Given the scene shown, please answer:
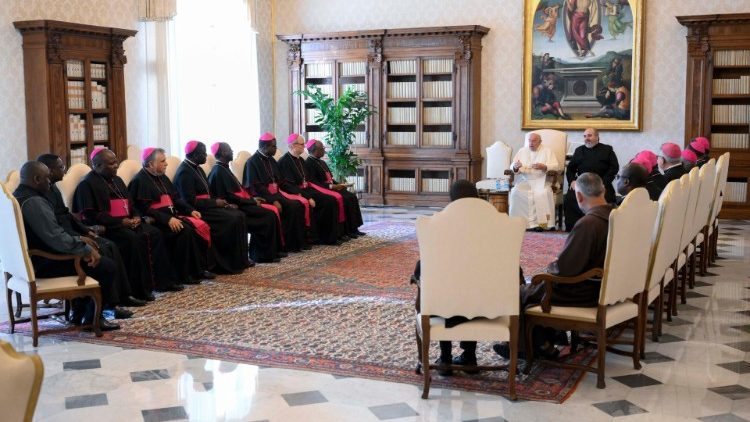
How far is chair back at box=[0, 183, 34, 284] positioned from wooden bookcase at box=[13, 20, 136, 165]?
3992mm

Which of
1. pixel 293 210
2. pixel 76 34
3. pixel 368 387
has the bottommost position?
pixel 368 387

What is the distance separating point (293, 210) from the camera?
10.2 metres

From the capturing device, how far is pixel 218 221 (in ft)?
29.6

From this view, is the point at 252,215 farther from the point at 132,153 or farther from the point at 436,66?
the point at 436,66

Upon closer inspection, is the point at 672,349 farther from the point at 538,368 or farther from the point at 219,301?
the point at 219,301

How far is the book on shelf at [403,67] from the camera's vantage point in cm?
1443

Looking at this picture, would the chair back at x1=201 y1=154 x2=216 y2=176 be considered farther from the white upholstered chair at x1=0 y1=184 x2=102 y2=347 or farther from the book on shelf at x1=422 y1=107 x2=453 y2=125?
the book on shelf at x1=422 y1=107 x2=453 y2=125

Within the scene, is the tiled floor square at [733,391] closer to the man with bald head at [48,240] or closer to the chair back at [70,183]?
the man with bald head at [48,240]

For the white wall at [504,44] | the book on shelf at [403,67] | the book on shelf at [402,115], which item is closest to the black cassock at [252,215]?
the book on shelf at [402,115]

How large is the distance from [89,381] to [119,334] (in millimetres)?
1075

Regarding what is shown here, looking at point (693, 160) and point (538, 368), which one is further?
point (693, 160)

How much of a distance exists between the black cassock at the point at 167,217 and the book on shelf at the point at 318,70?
6827 mm

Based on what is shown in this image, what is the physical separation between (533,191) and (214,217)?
4656 mm

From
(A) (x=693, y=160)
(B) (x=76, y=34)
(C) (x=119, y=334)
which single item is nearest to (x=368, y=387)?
(C) (x=119, y=334)
